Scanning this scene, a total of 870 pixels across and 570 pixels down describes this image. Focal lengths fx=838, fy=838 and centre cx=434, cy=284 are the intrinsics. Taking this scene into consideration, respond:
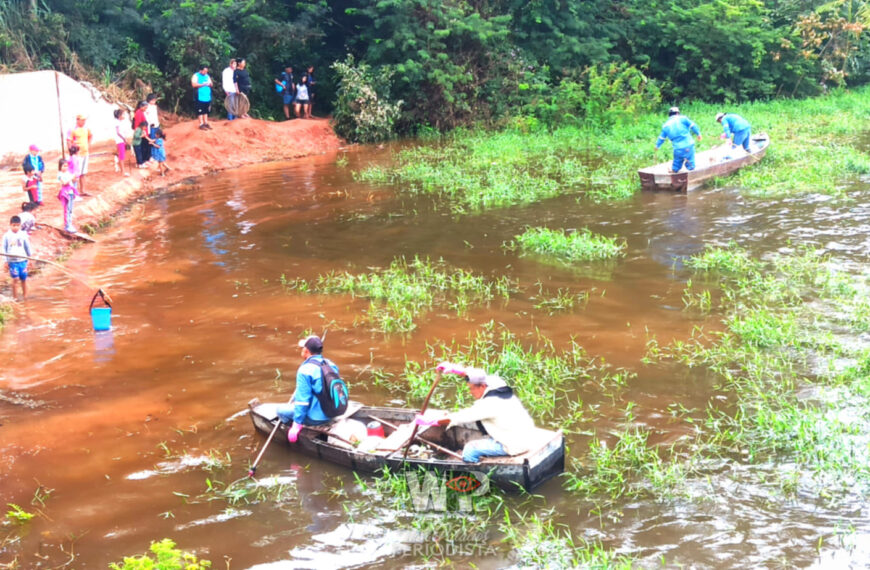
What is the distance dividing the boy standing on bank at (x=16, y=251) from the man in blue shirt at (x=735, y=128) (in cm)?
1498

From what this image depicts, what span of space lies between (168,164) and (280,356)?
14211 millimetres

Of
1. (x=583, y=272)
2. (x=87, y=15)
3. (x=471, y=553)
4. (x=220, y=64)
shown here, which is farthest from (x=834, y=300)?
(x=87, y=15)

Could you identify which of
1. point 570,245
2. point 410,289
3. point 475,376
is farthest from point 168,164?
point 475,376

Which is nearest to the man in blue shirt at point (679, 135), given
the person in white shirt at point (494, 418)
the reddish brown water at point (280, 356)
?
the reddish brown water at point (280, 356)

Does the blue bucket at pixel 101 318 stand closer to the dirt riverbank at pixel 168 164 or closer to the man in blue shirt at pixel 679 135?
the dirt riverbank at pixel 168 164

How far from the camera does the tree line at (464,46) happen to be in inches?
1030

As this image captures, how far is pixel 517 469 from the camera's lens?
7.07 m

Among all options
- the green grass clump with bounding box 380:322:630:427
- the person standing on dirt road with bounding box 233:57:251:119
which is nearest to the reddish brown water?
the green grass clump with bounding box 380:322:630:427

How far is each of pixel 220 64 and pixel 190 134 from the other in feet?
12.0

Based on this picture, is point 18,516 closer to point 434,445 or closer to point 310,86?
point 434,445

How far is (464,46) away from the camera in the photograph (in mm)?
29469

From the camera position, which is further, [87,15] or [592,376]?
[87,15]

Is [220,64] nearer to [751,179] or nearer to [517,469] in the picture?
[751,179]

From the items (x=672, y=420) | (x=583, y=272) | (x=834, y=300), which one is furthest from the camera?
(x=583, y=272)
